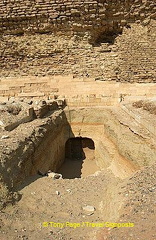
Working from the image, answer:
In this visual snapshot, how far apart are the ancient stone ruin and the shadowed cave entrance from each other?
1.5 inches

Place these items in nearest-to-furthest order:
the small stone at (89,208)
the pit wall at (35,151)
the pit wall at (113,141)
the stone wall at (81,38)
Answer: the small stone at (89,208), the pit wall at (35,151), the pit wall at (113,141), the stone wall at (81,38)

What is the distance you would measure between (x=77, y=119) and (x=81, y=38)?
4.09 meters

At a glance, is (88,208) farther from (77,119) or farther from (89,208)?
(77,119)

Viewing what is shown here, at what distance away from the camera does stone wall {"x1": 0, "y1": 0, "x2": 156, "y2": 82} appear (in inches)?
341

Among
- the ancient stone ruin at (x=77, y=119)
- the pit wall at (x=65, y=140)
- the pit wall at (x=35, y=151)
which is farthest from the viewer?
the pit wall at (x=65, y=140)

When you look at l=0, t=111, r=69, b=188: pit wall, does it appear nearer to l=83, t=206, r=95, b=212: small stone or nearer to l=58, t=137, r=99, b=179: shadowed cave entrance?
l=58, t=137, r=99, b=179: shadowed cave entrance

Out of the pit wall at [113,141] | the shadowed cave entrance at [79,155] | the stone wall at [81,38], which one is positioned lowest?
the shadowed cave entrance at [79,155]

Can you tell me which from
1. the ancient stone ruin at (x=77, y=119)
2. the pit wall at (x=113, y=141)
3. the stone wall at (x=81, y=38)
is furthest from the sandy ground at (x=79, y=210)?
the stone wall at (x=81, y=38)

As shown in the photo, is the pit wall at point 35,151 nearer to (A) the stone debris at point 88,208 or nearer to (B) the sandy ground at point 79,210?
(B) the sandy ground at point 79,210

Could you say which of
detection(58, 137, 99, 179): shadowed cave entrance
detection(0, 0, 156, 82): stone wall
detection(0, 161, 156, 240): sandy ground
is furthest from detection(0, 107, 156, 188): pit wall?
detection(0, 0, 156, 82): stone wall

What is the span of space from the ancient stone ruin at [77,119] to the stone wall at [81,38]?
4cm

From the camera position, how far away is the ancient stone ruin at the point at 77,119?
8.34 feet

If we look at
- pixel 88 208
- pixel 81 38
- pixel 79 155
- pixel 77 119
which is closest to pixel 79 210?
pixel 88 208

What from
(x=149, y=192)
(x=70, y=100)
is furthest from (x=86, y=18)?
(x=149, y=192)
